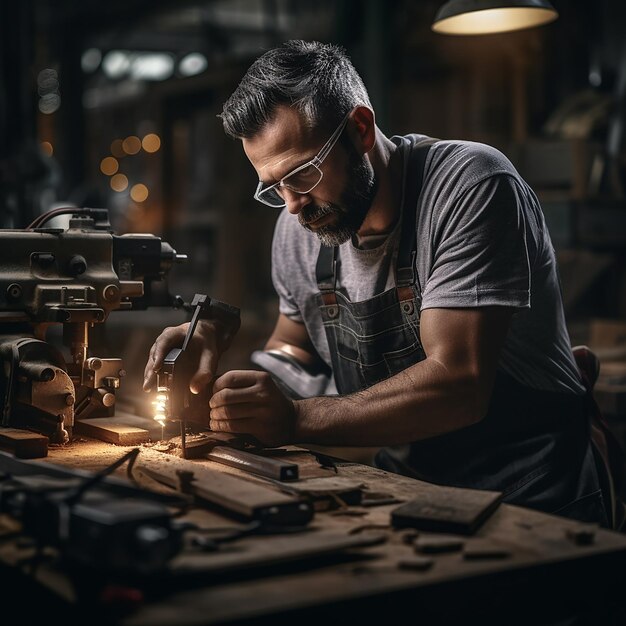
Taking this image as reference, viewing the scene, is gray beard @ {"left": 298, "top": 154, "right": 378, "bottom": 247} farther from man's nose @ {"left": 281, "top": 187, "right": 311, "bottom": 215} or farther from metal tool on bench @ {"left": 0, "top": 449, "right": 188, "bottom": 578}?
metal tool on bench @ {"left": 0, "top": 449, "right": 188, "bottom": 578}

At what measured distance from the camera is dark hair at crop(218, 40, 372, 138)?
2.29m

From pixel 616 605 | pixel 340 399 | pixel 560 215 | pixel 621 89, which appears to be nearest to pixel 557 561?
pixel 616 605

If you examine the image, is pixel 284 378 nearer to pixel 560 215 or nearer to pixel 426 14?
pixel 560 215

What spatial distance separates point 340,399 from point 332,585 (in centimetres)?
88

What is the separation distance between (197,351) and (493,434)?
72 centimetres

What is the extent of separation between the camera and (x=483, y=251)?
2.18 metres

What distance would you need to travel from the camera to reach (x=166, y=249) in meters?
2.55

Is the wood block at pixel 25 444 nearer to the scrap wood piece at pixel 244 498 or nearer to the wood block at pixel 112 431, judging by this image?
the wood block at pixel 112 431

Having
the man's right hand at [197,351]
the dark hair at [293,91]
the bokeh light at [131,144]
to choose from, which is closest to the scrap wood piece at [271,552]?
the man's right hand at [197,351]

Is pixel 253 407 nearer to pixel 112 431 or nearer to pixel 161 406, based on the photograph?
pixel 161 406

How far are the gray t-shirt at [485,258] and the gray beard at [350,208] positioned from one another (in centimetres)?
9

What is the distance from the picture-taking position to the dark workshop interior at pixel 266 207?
4.42 feet

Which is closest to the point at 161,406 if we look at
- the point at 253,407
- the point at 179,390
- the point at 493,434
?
the point at 179,390

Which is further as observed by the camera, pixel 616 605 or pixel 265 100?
pixel 265 100
